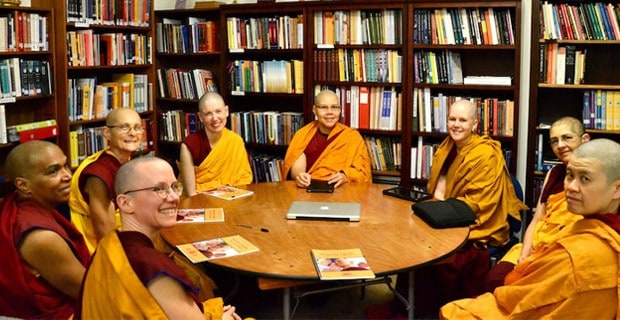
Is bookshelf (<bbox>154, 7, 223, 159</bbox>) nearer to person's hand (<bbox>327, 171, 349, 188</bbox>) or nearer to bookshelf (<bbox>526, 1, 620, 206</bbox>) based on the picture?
person's hand (<bbox>327, 171, 349, 188</bbox>)

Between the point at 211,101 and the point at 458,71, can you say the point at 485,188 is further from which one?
the point at 211,101

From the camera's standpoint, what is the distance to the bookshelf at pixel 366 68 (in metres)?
4.68

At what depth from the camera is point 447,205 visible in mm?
3066

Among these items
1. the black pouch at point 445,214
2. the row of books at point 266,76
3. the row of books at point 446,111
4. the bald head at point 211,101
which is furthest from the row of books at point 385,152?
the black pouch at point 445,214

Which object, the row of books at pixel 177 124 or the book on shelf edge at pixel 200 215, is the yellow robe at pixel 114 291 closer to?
the book on shelf edge at pixel 200 215

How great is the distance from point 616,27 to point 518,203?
4.53 feet

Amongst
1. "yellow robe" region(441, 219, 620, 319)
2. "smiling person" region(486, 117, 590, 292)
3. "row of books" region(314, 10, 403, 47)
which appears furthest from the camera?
"row of books" region(314, 10, 403, 47)

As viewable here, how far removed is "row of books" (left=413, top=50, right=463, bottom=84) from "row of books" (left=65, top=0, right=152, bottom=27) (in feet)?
7.80

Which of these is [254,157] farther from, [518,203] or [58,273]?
[58,273]

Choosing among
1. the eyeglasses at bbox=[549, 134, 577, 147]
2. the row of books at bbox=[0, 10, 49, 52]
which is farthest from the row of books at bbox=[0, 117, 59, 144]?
the eyeglasses at bbox=[549, 134, 577, 147]

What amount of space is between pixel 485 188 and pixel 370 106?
4.80ft

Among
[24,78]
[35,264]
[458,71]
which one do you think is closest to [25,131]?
[24,78]

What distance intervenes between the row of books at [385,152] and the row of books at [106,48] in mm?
2108

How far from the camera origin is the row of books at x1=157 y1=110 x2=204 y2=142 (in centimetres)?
552
